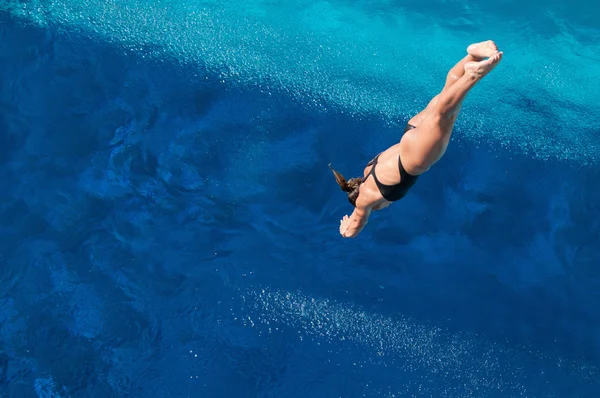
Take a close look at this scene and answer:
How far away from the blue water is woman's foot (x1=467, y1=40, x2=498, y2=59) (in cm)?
321

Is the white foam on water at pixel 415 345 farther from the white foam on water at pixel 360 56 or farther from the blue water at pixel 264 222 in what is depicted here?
the white foam on water at pixel 360 56

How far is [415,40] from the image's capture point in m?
7.01

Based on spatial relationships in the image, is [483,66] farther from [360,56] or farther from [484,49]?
[360,56]

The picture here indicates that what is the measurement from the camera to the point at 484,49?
2.60 meters

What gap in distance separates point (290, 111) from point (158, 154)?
1.61 metres

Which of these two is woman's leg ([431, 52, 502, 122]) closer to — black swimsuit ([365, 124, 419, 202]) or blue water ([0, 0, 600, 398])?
black swimsuit ([365, 124, 419, 202])

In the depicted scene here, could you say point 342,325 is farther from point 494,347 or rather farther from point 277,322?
point 494,347

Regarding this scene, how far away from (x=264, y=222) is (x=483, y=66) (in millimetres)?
3651

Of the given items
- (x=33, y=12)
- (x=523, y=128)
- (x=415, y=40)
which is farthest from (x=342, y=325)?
(x=33, y=12)

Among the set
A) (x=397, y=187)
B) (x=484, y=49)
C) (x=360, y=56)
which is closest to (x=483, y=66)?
(x=484, y=49)

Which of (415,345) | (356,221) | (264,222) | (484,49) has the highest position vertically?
(484,49)

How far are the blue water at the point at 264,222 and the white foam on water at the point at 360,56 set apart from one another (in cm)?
3

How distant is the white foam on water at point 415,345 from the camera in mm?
5316

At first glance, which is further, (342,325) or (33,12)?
(33,12)
